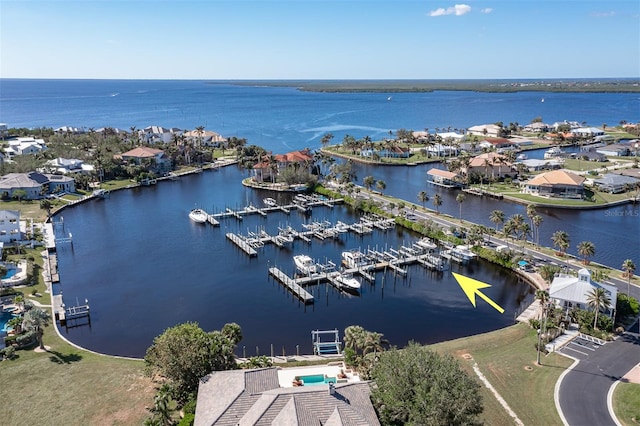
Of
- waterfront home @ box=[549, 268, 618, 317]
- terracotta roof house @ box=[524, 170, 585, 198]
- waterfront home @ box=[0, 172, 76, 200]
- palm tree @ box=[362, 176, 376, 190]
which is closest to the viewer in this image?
waterfront home @ box=[549, 268, 618, 317]

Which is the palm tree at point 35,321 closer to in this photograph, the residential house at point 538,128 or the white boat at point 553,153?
the white boat at point 553,153

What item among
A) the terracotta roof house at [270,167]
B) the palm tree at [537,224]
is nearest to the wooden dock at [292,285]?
the palm tree at [537,224]

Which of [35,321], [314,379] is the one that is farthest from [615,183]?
[35,321]

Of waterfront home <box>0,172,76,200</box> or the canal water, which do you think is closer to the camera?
the canal water

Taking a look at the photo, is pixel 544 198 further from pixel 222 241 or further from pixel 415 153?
pixel 222 241

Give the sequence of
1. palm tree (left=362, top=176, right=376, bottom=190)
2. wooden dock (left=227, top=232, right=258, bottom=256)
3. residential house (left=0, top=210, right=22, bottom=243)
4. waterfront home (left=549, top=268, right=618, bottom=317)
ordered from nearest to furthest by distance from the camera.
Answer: waterfront home (left=549, top=268, right=618, bottom=317), residential house (left=0, top=210, right=22, bottom=243), wooden dock (left=227, top=232, right=258, bottom=256), palm tree (left=362, top=176, right=376, bottom=190)

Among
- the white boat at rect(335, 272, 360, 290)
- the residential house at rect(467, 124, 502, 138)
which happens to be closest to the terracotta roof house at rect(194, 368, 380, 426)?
the white boat at rect(335, 272, 360, 290)

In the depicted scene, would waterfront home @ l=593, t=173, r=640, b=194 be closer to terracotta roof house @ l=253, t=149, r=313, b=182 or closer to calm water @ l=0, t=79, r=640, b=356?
calm water @ l=0, t=79, r=640, b=356
